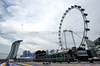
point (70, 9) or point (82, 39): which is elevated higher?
point (70, 9)

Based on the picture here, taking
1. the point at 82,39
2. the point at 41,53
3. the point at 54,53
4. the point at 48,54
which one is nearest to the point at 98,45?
the point at 82,39

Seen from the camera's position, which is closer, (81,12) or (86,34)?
(86,34)

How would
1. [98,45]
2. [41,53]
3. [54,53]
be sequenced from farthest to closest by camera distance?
1. [41,53]
2. [54,53]
3. [98,45]

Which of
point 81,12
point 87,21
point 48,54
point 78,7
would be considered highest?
point 78,7

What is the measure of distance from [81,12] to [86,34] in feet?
41.7

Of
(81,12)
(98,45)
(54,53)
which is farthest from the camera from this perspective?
(54,53)

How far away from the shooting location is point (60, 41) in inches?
2943

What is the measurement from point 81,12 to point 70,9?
977 cm

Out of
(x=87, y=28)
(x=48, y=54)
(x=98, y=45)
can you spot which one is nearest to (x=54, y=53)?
(x=48, y=54)

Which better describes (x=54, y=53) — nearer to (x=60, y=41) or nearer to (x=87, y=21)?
(x=60, y=41)

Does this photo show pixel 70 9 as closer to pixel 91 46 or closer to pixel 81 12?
pixel 81 12

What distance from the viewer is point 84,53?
60812 millimetres

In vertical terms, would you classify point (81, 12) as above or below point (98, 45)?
above

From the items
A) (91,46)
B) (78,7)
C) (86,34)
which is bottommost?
(91,46)
